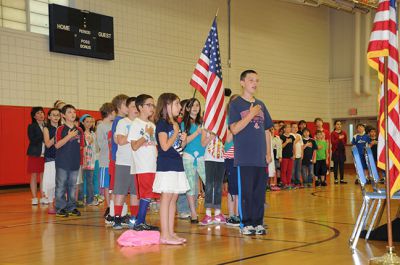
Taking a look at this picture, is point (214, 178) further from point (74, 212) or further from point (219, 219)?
point (74, 212)

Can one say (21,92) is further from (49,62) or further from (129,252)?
(129,252)

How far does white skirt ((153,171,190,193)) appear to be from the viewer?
5297 mm

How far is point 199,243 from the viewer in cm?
533

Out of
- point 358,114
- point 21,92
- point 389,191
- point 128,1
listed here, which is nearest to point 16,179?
point 21,92

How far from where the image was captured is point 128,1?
50.5 ft

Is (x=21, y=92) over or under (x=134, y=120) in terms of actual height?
over

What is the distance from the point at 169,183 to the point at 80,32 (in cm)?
950

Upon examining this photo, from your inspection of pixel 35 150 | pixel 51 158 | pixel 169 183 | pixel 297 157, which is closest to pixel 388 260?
pixel 169 183

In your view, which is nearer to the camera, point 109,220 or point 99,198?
point 109,220

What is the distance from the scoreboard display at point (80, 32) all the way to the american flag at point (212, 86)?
779cm

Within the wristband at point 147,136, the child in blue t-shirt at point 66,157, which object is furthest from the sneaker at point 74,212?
the wristband at point 147,136

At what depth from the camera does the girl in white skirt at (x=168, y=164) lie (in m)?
5.31

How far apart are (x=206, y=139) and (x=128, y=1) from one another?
388 inches

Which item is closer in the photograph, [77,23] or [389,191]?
[389,191]
